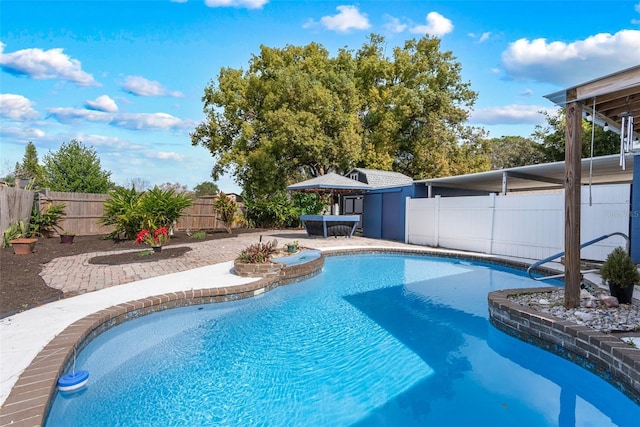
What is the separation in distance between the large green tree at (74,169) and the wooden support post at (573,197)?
80.3 ft

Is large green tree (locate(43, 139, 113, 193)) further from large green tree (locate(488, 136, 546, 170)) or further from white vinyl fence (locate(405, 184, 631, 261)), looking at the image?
large green tree (locate(488, 136, 546, 170))

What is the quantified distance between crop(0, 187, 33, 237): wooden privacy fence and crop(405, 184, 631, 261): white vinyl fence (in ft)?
43.0

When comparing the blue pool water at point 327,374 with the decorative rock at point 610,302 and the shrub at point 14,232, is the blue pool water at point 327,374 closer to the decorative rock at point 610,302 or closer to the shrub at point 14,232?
the decorative rock at point 610,302

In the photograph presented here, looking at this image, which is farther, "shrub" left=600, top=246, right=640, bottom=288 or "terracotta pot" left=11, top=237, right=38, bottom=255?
"terracotta pot" left=11, top=237, right=38, bottom=255

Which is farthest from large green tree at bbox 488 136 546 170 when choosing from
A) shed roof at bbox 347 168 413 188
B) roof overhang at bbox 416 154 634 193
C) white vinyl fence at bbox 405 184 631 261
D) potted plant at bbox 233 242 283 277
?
potted plant at bbox 233 242 283 277

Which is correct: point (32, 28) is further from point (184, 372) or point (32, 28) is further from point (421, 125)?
point (421, 125)

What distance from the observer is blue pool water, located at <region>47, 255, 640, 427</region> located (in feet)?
10.0

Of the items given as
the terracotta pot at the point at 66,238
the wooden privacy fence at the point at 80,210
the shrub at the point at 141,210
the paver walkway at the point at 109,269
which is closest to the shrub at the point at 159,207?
the shrub at the point at 141,210

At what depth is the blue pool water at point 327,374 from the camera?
3.06 m

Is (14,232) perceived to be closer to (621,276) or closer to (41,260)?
(41,260)

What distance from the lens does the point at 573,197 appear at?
15.3 feet

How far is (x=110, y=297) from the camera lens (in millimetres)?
5527

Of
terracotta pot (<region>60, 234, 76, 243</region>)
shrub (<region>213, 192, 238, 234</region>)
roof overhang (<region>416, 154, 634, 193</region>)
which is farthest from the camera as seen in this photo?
shrub (<region>213, 192, 238, 234</region>)

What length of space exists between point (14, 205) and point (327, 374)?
35.4 feet
